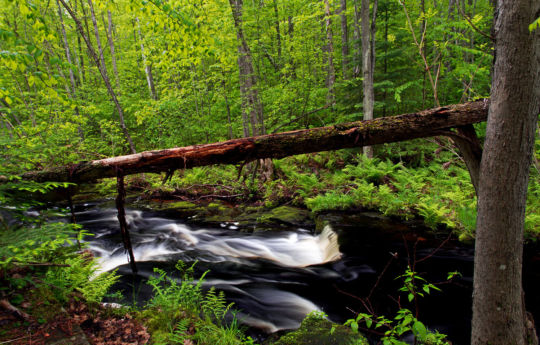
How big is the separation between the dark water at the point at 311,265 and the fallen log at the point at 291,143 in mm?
1678

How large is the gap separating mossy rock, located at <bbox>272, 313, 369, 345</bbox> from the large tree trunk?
119cm

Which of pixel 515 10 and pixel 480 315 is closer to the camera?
pixel 515 10

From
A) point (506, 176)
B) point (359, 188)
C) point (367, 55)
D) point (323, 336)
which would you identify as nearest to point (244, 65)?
point (367, 55)

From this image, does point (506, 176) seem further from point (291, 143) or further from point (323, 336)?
point (323, 336)

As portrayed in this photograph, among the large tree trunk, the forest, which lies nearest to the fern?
the forest

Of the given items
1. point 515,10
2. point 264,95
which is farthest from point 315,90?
point 515,10

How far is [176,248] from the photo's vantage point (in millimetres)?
7367

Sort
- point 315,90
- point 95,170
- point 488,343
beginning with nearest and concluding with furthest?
point 488,343 → point 95,170 → point 315,90

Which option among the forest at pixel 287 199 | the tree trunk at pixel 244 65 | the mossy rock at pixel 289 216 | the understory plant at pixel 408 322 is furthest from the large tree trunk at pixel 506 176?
the tree trunk at pixel 244 65

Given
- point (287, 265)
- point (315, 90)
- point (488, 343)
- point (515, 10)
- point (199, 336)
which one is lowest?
point (287, 265)

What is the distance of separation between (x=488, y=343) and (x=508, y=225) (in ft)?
3.24

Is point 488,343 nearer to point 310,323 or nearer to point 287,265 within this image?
point 310,323

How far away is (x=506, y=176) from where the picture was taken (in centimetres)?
198

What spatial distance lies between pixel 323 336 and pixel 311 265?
310 centimetres
